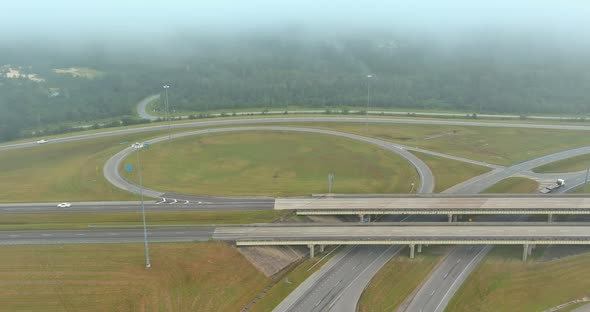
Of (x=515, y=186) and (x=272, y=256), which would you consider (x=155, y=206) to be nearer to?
(x=272, y=256)

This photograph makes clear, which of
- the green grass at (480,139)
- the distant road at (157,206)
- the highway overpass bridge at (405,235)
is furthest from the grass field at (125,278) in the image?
the green grass at (480,139)

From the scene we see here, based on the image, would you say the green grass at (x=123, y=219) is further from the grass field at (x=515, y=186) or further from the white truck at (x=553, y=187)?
the white truck at (x=553, y=187)

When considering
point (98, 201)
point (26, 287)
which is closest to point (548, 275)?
point (26, 287)

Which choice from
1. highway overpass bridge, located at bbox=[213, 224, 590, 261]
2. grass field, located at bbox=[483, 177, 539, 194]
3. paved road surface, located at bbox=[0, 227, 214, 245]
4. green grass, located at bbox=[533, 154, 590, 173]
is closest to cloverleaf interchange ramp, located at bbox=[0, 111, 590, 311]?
grass field, located at bbox=[483, 177, 539, 194]

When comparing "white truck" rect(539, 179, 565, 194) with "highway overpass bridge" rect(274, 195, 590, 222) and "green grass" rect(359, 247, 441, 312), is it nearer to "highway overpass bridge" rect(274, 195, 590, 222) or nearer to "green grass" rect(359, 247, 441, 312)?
"highway overpass bridge" rect(274, 195, 590, 222)

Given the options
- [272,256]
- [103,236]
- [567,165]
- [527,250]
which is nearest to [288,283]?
[272,256]

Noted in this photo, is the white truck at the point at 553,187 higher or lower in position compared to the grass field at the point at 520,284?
higher

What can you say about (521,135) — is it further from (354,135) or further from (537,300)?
(537,300)

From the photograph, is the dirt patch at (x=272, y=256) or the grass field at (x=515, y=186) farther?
the grass field at (x=515, y=186)
